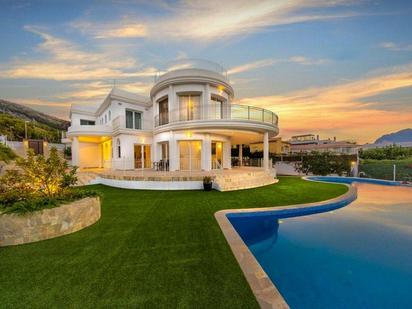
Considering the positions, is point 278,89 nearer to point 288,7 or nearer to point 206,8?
point 288,7

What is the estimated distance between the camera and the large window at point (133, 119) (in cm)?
1744

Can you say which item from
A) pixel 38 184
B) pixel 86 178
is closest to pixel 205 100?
pixel 86 178

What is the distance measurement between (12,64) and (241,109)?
71.2 feet

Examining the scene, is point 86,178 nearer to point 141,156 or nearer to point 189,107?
point 141,156

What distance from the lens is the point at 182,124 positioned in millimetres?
13398

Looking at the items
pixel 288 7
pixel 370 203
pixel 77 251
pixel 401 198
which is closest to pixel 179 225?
pixel 77 251

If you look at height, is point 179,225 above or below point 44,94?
below

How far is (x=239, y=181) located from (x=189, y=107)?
7.57m

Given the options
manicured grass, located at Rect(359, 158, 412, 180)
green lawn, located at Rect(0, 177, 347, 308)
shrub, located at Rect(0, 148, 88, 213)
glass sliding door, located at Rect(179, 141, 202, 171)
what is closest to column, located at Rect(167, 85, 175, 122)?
glass sliding door, located at Rect(179, 141, 202, 171)

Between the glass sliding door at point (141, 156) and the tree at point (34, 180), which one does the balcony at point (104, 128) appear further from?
the tree at point (34, 180)

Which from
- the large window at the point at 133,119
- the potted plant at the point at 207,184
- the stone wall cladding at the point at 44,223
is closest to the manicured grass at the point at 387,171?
the potted plant at the point at 207,184

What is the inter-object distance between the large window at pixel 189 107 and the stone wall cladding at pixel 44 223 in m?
10.7

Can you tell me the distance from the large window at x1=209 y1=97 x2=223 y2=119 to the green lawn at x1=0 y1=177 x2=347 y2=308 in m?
10.4

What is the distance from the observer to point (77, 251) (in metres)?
3.68
